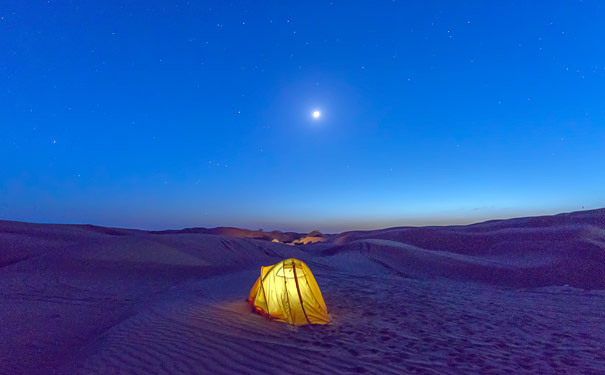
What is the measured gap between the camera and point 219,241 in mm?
19844

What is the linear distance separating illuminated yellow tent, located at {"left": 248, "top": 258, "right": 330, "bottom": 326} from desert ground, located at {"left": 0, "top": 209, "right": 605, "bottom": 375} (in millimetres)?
358

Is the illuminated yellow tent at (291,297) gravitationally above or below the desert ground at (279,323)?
above

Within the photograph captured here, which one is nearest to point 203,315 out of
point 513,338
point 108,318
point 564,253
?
point 108,318

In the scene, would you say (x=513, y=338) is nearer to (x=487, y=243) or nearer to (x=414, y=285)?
(x=414, y=285)

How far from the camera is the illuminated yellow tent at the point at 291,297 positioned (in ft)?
22.8

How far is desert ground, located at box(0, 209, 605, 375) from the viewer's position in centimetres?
502

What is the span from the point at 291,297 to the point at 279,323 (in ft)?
2.09

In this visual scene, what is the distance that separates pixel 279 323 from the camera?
679cm

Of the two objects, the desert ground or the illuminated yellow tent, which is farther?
the illuminated yellow tent

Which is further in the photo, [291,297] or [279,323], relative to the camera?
[291,297]

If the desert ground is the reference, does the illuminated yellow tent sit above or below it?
above

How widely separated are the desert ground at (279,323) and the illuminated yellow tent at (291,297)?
0.36 metres

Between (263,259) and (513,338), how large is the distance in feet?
46.9

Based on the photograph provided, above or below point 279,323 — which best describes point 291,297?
above
